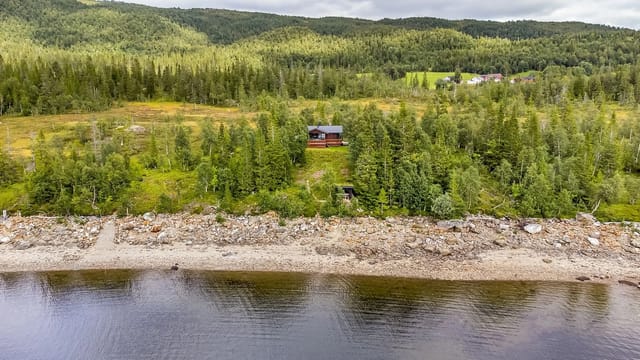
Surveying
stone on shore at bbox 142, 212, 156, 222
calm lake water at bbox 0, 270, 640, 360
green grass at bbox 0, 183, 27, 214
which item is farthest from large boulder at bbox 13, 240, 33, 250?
stone on shore at bbox 142, 212, 156, 222

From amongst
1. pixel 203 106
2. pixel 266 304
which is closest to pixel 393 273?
pixel 266 304

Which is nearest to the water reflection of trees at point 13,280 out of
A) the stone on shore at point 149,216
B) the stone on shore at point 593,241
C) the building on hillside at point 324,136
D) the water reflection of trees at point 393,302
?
the stone on shore at point 149,216

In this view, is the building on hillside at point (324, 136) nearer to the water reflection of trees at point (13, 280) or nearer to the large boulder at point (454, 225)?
the large boulder at point (454, 225)

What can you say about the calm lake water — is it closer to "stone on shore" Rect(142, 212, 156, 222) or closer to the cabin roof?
"stone on shore" Rect(142, 212, 156, 222)

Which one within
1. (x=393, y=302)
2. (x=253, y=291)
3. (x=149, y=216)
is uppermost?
(x=149, y=216)

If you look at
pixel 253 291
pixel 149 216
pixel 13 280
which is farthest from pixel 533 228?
pixel 13 280

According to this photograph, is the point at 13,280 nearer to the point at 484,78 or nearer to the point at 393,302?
the point at 393,302

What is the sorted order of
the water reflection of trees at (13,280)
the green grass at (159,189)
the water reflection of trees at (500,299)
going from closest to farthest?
1. the water reflection of trees at (500,299)
2. the water reflection of trees at (13,280)
3. the green grass at (159,189)
